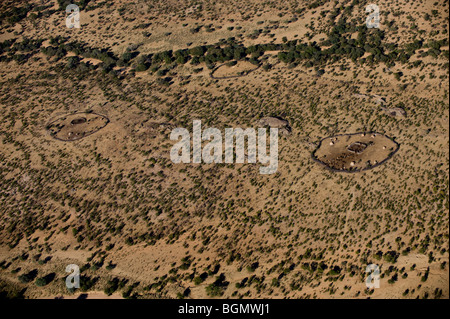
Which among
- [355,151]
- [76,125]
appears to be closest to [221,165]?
[355,151]

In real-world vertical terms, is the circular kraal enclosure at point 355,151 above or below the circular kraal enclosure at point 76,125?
below

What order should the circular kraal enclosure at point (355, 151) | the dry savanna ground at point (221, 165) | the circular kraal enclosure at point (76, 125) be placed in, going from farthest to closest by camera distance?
the circular kraal enclosure at point (76, 125), the circular kraal enclosure at point (355, 151), the dry savanna ground at point (221, 165)

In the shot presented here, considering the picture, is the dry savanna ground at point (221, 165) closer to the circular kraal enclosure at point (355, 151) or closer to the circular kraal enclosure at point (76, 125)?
the circular kraal enclosure at point (76, 125)

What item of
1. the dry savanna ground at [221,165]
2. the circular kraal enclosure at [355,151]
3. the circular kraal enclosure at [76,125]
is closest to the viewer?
the dry savanna ground at [221,165]

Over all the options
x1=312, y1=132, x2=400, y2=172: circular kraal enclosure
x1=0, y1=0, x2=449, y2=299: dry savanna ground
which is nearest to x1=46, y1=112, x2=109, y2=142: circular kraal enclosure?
x1=0, y1=0, x2=449, y2=299: dry savanna ground

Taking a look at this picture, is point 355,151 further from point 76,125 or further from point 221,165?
point 76,125

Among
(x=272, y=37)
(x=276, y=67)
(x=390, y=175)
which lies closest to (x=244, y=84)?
(x=276, y=67)

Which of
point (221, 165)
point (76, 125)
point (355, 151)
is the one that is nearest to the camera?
point (355, 151)

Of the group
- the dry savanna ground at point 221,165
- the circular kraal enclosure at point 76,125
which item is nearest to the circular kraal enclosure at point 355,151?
the dry savanna ground at point 221,165

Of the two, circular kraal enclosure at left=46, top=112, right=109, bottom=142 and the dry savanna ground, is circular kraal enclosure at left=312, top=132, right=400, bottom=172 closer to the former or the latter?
the dry savanna ground
